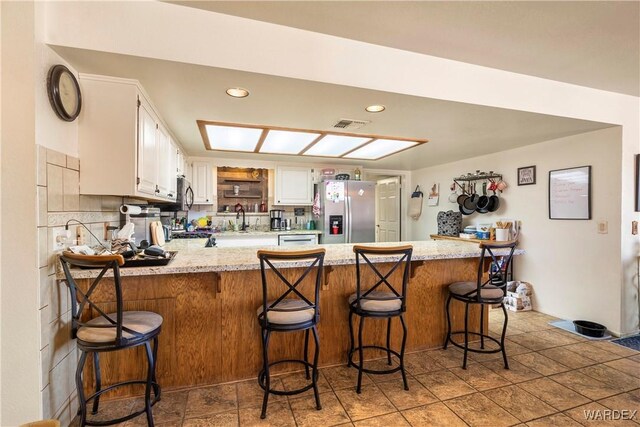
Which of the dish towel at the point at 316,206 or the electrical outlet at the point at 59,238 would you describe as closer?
the electrical outlet at the point at 59,238

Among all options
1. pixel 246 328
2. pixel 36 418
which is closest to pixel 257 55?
pixel 246 328

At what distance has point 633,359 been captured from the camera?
8.26 feet

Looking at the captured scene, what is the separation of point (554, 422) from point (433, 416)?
699 millimetres

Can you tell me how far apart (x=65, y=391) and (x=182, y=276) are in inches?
34.5

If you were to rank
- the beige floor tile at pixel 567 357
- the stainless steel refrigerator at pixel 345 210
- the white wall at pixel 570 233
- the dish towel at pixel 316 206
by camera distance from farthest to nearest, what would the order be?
the dish towel at pixel 316 206 < the stainless steel refrigerator at pixel 345 210 < the white wall at pixel 570 233 < the beige floor tile at pixel 567 357

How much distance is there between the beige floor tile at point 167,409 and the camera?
1.76 meters

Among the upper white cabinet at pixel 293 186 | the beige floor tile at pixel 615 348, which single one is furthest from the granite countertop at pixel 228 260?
the upper white cabinet at pixel 293 186

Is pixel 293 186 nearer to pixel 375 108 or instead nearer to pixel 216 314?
pixel 375 108

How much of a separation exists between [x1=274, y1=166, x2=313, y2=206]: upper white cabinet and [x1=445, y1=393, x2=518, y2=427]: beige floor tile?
3793 millimetres

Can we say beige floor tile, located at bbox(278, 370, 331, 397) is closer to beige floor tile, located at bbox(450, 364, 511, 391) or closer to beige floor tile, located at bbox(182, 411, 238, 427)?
beige floor tile, located at bbox(182, 411, 238, 427)

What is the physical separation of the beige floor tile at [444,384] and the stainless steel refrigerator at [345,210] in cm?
289

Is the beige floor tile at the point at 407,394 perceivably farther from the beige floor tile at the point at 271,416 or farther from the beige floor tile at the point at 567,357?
the beige floor tile at the point at 567,357

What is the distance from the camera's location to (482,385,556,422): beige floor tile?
5.99 feet

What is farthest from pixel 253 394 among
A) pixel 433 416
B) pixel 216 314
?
pixel 433 416
